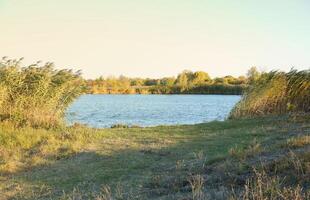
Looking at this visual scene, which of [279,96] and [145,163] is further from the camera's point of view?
Result: [279,96]

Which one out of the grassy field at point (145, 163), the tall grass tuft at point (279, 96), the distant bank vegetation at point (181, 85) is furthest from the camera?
the distant bank vegetation at point (181, 85)

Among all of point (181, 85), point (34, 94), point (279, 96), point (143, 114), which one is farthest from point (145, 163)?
point (181, 85)

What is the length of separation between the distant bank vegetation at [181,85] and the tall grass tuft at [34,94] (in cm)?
4340

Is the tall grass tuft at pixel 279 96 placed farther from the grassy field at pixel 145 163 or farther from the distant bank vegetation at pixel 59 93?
the grassy field at pixel 145 163

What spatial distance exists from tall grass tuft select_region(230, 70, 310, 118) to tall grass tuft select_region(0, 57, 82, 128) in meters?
7.84

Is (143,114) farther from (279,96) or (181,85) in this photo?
(181,85)

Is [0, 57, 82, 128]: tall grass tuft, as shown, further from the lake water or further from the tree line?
the tree line

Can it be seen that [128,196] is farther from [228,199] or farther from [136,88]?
[136,88]

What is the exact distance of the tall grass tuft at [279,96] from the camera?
20047 millimetres

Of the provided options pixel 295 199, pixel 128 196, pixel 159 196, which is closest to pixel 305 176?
pixel 295 199

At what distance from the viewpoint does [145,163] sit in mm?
9883

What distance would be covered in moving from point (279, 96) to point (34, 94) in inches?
427

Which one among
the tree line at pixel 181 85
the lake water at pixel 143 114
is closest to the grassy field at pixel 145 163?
the lake water at pixel 143 114

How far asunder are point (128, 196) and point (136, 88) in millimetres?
70262
